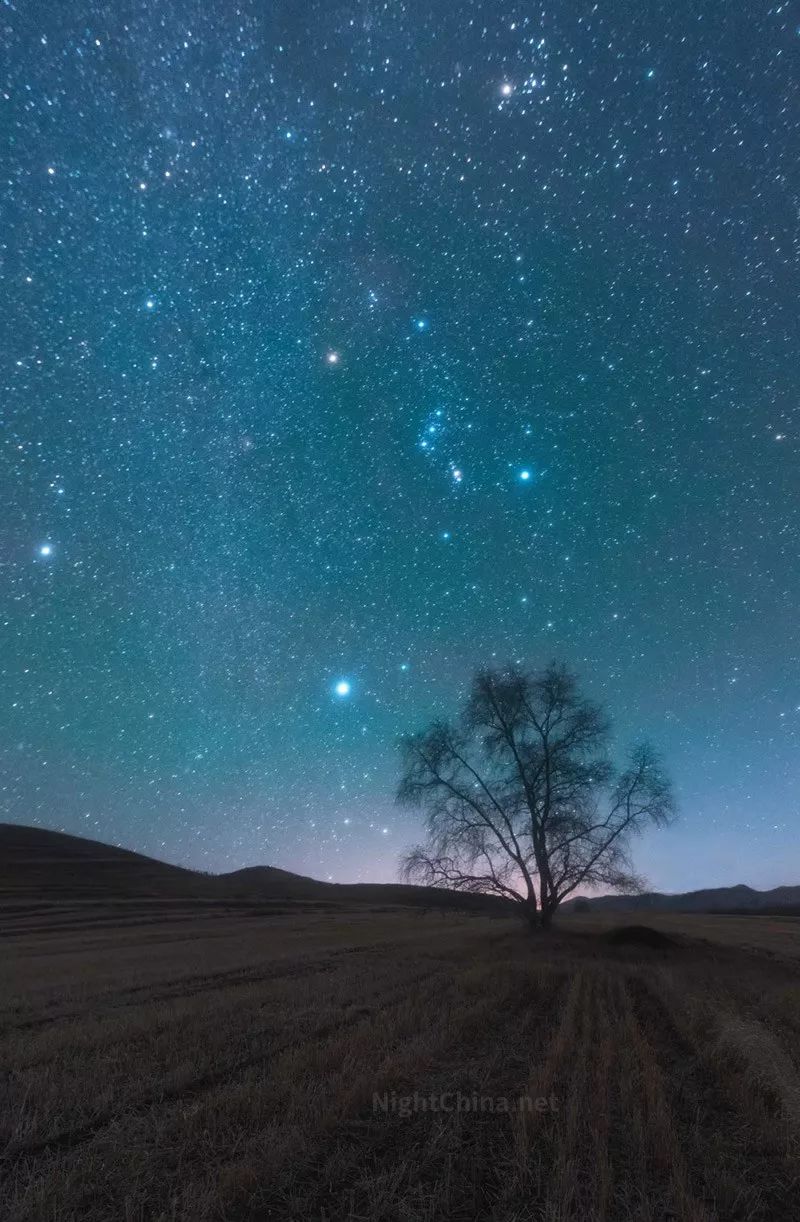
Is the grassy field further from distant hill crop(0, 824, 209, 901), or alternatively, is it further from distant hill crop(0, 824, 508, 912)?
distant hill crop(0, 824, 209, 901)

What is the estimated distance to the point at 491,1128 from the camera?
194 inches

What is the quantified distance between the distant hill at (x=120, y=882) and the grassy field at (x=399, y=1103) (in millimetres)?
47331

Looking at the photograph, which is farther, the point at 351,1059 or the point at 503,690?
the point at 503,690

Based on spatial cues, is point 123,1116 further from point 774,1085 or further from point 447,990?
point 447,990

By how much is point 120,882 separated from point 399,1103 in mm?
74624

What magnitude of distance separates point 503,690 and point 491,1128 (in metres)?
22.0

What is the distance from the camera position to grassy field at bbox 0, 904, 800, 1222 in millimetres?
3910

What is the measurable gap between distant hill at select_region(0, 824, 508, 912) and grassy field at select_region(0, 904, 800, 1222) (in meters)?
47.3

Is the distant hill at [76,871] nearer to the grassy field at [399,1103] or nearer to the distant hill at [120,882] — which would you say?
the distant hill at [120,882]

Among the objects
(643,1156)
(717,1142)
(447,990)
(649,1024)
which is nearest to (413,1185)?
(643,1156)

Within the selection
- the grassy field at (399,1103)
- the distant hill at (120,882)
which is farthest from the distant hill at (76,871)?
the grassy field at (399,1103)

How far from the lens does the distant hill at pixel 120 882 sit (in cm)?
5922

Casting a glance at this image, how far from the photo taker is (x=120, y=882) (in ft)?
223

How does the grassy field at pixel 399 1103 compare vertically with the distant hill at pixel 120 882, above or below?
below
